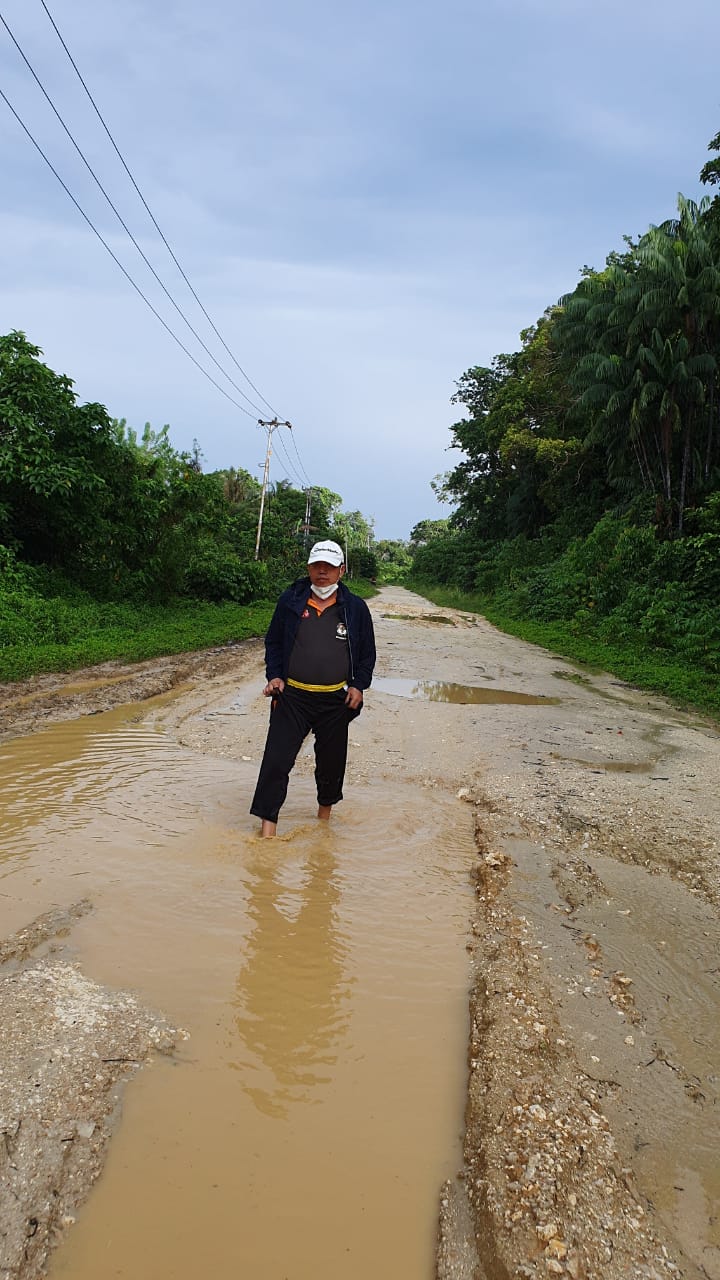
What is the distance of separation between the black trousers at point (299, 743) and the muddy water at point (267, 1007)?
23 centimetres

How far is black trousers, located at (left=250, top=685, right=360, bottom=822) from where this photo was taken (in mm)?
4121

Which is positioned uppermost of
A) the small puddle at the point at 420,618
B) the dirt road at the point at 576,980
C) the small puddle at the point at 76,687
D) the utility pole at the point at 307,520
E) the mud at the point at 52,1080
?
the utility pole at the point at 307,520

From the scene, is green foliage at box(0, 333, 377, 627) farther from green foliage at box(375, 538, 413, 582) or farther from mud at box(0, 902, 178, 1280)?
green foliage at box(375, 538, 413, 582)

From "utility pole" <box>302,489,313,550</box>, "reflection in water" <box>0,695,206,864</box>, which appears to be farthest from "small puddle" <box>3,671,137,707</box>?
"utility pole" <box>302,489,313,550</box>

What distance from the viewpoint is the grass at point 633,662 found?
34.0ft

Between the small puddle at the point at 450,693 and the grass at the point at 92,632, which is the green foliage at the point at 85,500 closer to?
the grass at the point at 92,632

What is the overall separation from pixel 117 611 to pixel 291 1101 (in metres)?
12.7

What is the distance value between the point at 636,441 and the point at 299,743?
20.3m

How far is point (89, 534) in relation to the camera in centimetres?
1419

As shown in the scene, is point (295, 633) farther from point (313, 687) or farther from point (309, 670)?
point (313, 687)

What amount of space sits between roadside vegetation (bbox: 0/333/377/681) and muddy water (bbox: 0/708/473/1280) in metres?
5.72

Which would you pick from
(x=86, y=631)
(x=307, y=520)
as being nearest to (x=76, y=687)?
(x=86, y=631)

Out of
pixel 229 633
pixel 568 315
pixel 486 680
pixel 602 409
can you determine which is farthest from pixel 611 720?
pixel 568 315

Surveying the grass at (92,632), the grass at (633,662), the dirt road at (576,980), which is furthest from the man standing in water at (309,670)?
the grass at (633,662)
